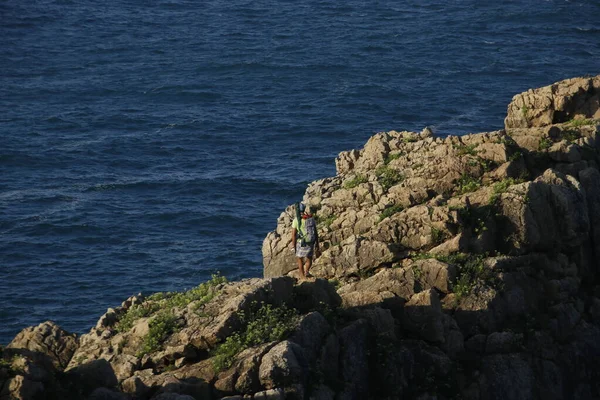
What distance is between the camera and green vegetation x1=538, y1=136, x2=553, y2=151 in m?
48.4

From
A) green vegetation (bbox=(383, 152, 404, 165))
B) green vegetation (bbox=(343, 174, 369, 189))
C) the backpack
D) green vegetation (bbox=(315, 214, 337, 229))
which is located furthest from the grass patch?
green vegetation (bbox=(383, 152, 404, 165))

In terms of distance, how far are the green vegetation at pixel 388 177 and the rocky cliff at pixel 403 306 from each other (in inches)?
3.3

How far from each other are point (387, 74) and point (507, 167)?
76633 millimetres

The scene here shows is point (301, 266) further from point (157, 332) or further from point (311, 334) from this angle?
point (157, 332)

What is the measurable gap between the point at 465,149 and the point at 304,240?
25.6 ft

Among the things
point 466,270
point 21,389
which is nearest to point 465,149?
point 466,270

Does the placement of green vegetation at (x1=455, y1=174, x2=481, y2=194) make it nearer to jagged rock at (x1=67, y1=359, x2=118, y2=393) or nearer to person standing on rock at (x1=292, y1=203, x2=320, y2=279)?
person standing on rock at (x1=292, y1=203, x2=320, y2=279)

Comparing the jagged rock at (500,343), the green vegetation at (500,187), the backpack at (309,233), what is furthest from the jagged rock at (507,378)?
the backpack at (309,233)

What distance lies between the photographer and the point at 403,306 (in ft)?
132

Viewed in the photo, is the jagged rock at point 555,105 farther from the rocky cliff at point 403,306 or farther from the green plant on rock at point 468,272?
the green plant on rock at point 468,272

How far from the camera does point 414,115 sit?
350 feet

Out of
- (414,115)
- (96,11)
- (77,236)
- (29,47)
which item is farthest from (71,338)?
(96,11)

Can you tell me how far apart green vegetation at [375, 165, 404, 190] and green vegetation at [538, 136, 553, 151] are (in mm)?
6065

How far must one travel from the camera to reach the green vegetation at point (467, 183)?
45406 mm
